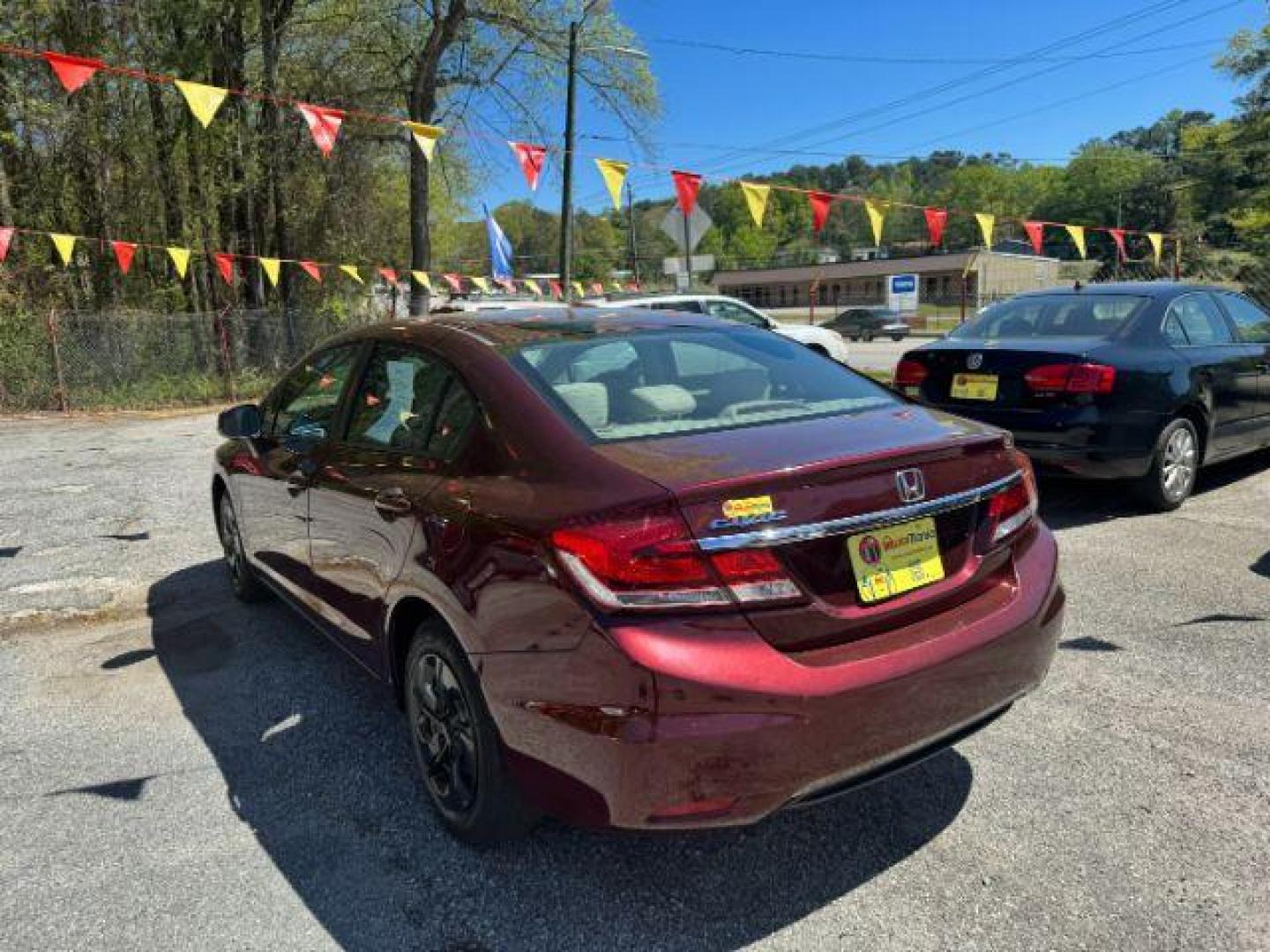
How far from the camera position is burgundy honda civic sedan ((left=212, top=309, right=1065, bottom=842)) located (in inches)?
81.6

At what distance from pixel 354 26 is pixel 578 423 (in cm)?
2004

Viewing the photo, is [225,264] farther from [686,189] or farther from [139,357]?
[686,189]

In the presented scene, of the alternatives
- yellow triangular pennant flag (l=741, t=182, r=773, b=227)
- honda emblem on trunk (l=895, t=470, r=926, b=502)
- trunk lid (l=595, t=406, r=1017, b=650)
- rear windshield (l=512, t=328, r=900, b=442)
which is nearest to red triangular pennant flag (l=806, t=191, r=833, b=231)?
yellow triangular pennant flag (l=741, t=182, r=773, b=227)

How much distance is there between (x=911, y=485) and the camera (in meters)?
2.36

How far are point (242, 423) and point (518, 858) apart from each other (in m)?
2.55

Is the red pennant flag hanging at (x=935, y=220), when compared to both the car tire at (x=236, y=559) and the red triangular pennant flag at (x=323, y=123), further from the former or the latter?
the car tire at (x=236, y=559)

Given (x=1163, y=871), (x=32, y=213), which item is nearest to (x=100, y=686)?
(x=1163, y=871)

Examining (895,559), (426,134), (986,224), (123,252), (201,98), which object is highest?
(426,134)

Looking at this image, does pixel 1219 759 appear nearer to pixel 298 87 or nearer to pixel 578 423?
pixel 578 423

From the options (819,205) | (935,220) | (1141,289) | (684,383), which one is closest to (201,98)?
(684,383)

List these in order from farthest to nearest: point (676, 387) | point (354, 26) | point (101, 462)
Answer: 1. point (354, 26)
2. point (101, 462)
3. point (676, 387)

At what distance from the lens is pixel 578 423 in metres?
2.54

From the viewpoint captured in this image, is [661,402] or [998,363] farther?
[998,363]

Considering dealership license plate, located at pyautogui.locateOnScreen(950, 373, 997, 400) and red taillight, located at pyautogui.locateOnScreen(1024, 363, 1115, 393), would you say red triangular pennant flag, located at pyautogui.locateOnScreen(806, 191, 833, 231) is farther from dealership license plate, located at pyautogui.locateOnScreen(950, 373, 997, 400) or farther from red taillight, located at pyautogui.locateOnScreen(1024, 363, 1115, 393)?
red taillight, located at pyautogui.locateOnScreen(1024, 363, 1115, 393)
